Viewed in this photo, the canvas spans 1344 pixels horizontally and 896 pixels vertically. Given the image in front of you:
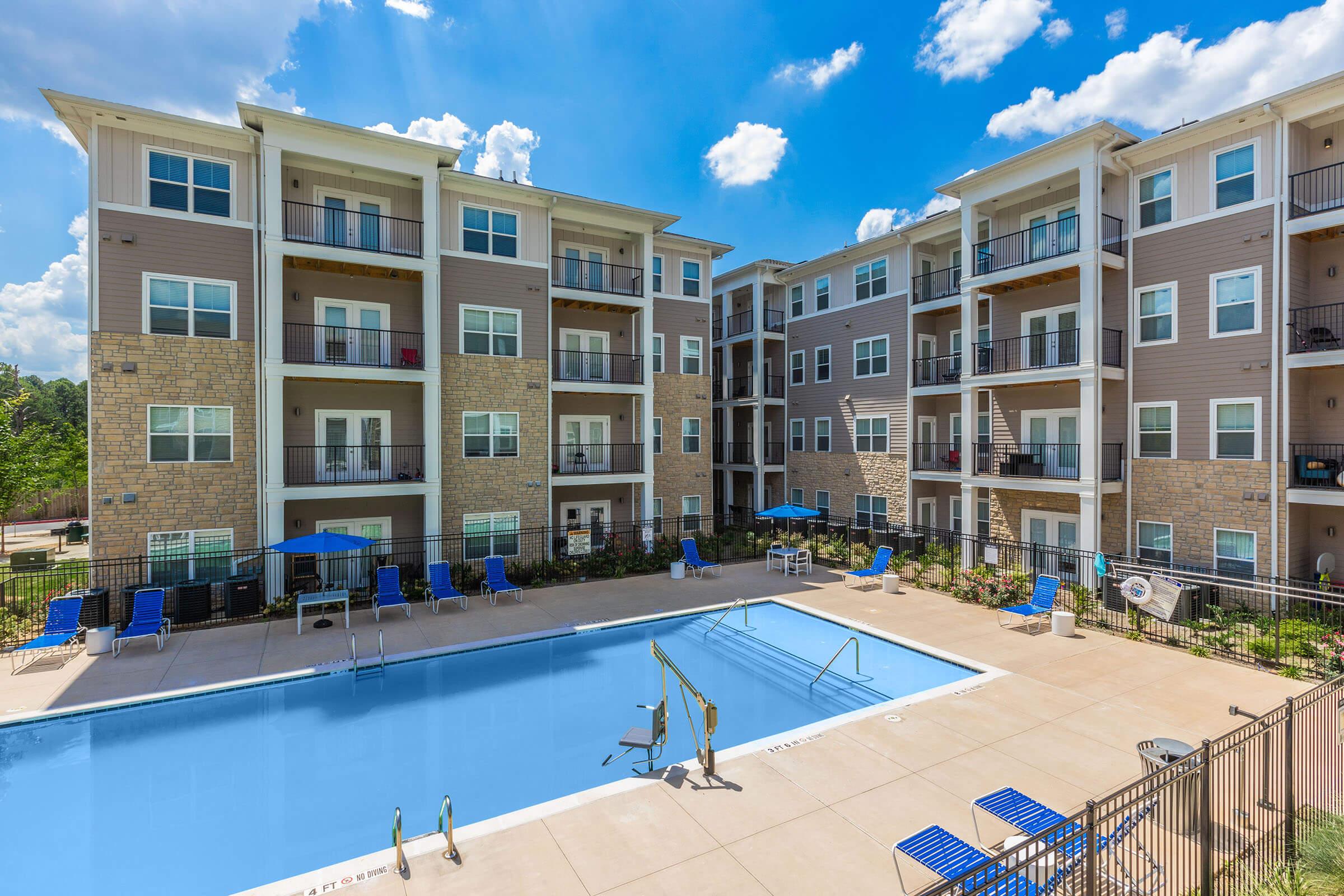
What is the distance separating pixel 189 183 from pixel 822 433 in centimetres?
2221

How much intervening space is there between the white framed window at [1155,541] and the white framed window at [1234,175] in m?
7.81

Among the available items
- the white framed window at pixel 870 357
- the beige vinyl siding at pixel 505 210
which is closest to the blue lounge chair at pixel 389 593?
the beige vinyl siding at pixel 505 210

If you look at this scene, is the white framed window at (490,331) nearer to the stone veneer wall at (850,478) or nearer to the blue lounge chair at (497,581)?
the blue lounge chair at (497,581)

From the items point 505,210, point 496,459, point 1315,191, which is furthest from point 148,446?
point 1315,191

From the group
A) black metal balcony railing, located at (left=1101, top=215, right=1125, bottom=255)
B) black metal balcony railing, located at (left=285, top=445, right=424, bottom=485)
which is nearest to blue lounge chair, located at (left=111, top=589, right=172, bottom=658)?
black metal balcony railing, located at (left=285, top=445, right=424, bottom=485)

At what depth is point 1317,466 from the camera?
43.0ft

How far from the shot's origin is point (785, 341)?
2770 cm

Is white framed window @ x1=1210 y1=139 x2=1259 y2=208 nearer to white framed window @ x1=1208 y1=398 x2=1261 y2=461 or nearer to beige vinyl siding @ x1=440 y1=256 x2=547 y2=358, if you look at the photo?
white framed window @ x1=1208 y1=398 x2=1261 y2=461

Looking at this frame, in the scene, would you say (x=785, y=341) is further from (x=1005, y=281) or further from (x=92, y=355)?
(x=92, y=355)

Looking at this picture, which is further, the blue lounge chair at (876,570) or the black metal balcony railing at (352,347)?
the blue lounge chair at (876,570)

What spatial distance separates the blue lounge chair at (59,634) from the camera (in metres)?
11.1

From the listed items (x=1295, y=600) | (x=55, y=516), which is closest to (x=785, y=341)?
(x=1295, y=600)

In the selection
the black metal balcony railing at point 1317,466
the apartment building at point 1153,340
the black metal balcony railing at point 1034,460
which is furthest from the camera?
the black metal balcony railing at point 1034,460

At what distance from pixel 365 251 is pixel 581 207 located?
6.88 m
